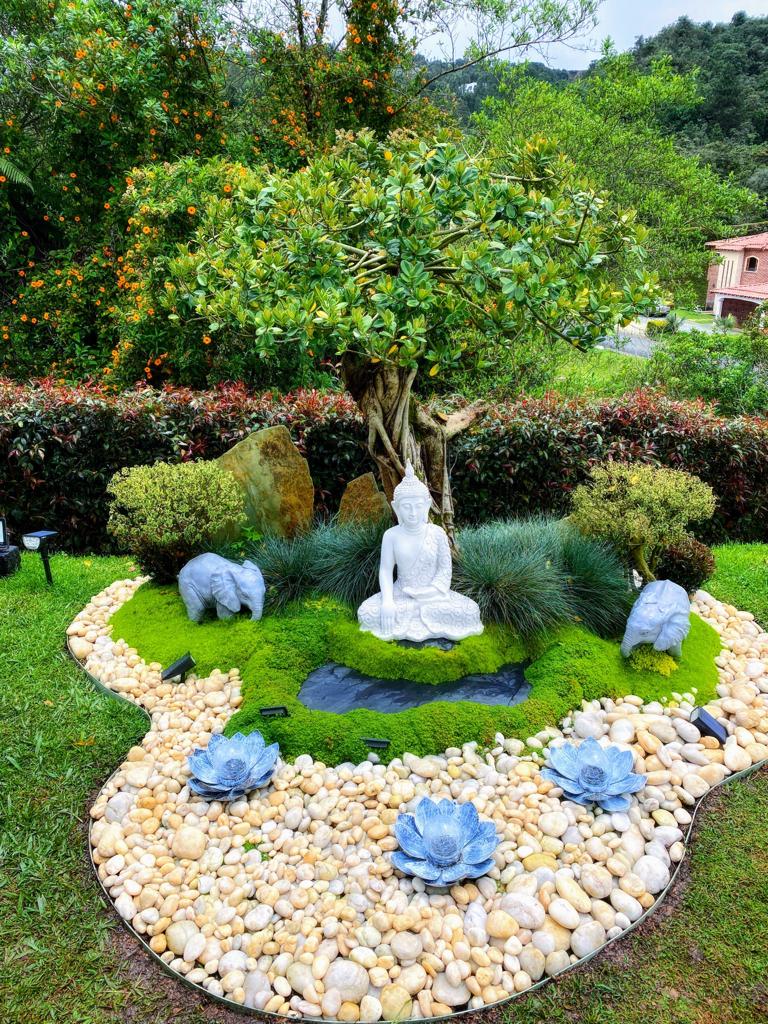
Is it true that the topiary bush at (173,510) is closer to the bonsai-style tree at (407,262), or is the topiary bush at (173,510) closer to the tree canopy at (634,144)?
the bonsai-style tree at (407,262)

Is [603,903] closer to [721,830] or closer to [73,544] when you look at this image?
[721,830]

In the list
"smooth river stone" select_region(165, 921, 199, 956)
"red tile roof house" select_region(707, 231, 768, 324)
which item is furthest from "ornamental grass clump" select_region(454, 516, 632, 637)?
"red tile roof house" select_region(707, 231, 768, 324)

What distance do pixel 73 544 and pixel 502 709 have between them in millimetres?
5463

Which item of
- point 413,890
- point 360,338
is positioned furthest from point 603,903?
point 360,338

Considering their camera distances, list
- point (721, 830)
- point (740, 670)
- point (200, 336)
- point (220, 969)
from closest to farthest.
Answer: point (220, 969)
point (721, 830)
point (740, 670)
point (200, 336)

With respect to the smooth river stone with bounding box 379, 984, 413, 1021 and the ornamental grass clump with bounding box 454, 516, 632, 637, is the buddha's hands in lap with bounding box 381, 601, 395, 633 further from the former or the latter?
the smooth river stone with bounding box 379, 984, 413, 1021

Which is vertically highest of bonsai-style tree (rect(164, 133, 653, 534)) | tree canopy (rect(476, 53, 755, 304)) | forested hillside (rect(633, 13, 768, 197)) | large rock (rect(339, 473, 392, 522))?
forested hillside (rect(633, 13, 768, 197))

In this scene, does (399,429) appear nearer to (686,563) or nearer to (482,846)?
(686,563)

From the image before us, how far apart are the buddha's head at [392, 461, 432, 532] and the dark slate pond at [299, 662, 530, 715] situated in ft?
3.64

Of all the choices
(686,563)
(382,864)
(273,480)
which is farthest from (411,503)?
(686,563)

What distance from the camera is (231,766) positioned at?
154 inches

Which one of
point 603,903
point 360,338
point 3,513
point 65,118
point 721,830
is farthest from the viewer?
point 65,118

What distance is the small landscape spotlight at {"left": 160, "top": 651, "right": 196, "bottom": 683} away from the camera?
16.4ft

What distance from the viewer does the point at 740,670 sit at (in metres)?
5.10
